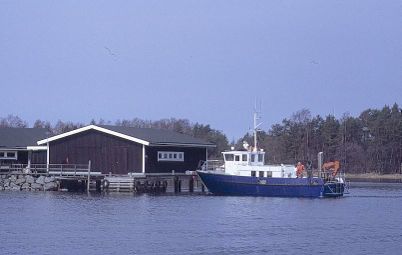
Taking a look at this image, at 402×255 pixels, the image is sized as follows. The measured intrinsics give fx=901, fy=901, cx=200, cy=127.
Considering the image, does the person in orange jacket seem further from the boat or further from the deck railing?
the deck railing

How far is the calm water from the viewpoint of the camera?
32844 mm

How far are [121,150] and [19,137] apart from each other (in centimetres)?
1137

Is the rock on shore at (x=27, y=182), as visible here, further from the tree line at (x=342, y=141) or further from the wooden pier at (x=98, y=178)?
the tree line at (x=342, y=141)

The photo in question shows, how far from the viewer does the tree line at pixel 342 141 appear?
107062 mm

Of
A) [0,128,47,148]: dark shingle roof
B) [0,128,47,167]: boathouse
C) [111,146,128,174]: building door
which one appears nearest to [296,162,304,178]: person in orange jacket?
[111,146,128,174]: building door

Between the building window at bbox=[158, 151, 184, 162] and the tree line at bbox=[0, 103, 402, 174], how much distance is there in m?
40.4

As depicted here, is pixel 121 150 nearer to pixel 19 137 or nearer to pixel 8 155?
pixel 8 155

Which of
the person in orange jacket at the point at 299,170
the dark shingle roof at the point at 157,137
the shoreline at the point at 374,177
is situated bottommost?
the person in orange jacket at the point at 299,170

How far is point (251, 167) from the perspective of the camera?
57.9m

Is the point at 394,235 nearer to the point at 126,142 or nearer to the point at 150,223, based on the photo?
the point at 150,223

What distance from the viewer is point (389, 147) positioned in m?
107

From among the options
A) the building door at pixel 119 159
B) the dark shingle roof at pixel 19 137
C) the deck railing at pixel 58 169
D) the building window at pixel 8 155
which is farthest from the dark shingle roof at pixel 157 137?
the building window at pixel 8 155

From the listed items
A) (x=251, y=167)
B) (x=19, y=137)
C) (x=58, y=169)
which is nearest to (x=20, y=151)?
(x=19, y=137)

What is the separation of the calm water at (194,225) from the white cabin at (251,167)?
6.54 feet
